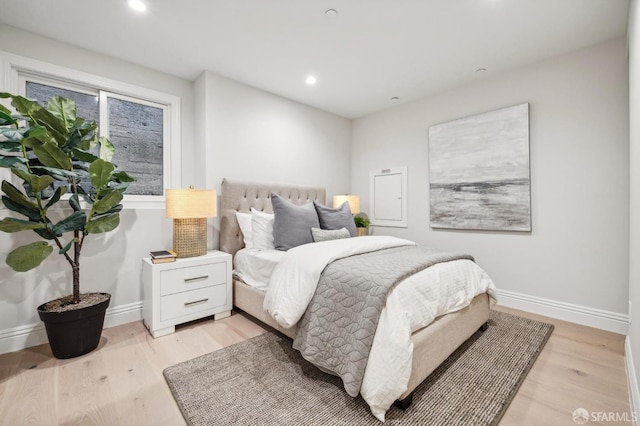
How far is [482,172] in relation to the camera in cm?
307

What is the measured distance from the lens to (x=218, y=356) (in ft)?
6.46

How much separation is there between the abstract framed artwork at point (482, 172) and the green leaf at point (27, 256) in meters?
3.64

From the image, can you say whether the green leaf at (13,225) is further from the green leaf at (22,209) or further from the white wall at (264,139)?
the white wall at (264,139)

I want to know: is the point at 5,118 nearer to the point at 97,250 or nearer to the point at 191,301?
the point at 97,250

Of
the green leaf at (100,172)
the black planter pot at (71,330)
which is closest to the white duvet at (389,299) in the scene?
the black planter pot at (71,330)

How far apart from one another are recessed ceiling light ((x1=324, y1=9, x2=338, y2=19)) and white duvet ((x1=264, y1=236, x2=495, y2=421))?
173cm

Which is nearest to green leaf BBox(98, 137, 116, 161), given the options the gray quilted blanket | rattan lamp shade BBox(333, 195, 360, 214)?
the gray quilted blanket

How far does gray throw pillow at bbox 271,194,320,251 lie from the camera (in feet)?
8.68

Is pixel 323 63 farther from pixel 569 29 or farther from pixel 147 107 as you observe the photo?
pixel 569 29

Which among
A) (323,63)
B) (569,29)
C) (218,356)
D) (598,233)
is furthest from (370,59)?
(218,356)

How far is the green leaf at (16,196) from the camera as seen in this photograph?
1808 millimetres

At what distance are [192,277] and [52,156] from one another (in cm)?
129

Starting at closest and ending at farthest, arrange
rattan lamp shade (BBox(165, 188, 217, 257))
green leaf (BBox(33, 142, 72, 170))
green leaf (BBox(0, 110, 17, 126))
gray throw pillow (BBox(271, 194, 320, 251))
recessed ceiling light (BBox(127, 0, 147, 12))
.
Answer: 1. green leaf (BBox(0, 110, 17, 126))
2. green leaf (BBox(33, 142, 72, 170))
3. recessed ceiling light (BBox(127, 0, 147, 12))
4. rattan lamp shade (BBox(165, 188, 217, 257))
5. gray throw pillow (BBox(271, 194, 320, 251))

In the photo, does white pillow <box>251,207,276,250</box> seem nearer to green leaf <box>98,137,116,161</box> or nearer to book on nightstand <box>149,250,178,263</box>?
book on nightstand <box>149,250,178,263</box>
